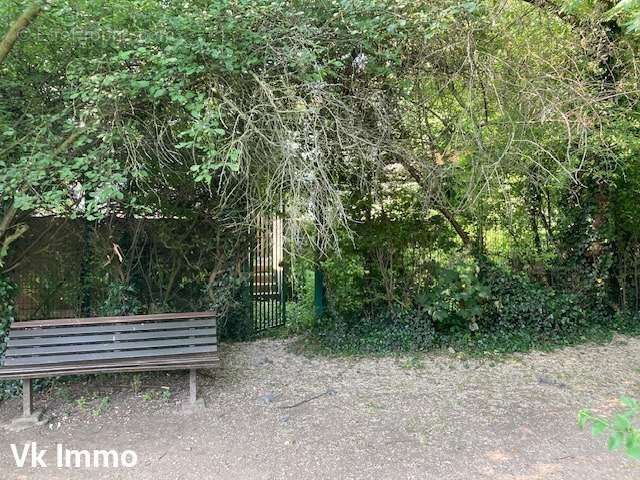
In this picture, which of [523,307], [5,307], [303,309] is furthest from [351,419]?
[5,307]

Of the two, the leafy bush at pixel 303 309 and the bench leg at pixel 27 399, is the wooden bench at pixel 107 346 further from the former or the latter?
the leafy bush at pixel 303 309

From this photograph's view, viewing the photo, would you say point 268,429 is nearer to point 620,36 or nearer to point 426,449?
point 426,449

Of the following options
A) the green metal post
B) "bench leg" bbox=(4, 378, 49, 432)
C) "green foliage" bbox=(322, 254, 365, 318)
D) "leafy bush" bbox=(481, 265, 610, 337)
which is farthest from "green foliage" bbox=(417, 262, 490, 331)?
"bench leg" bbox=(4, 378, 49, 432)

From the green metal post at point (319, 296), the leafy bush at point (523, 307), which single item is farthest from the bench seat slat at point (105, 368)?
the leafy bush at point (523, 307)

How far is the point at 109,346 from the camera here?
4.71 m

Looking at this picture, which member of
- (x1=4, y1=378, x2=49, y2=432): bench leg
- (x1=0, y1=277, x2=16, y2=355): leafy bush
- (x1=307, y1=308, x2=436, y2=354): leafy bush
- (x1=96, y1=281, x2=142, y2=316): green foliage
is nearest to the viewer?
(x1=4, y1=378, x2=49, y2=432): bench leg

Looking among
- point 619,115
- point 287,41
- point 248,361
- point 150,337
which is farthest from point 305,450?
point 619,115

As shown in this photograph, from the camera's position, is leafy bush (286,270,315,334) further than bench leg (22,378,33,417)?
Yes

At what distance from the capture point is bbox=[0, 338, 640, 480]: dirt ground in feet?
11.5

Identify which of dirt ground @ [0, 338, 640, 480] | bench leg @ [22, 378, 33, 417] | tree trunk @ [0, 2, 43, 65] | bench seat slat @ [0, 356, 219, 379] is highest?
tree trunk @ [0, 2, 43, 65]

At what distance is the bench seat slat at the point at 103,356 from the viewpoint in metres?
4.46

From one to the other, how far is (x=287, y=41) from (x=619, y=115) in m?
4.21

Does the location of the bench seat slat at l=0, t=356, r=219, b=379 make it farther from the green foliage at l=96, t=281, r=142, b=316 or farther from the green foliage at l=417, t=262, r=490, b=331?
the green foliage at l=417, t=262, r=490, b=331

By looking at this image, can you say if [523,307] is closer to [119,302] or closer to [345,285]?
[345,285]
